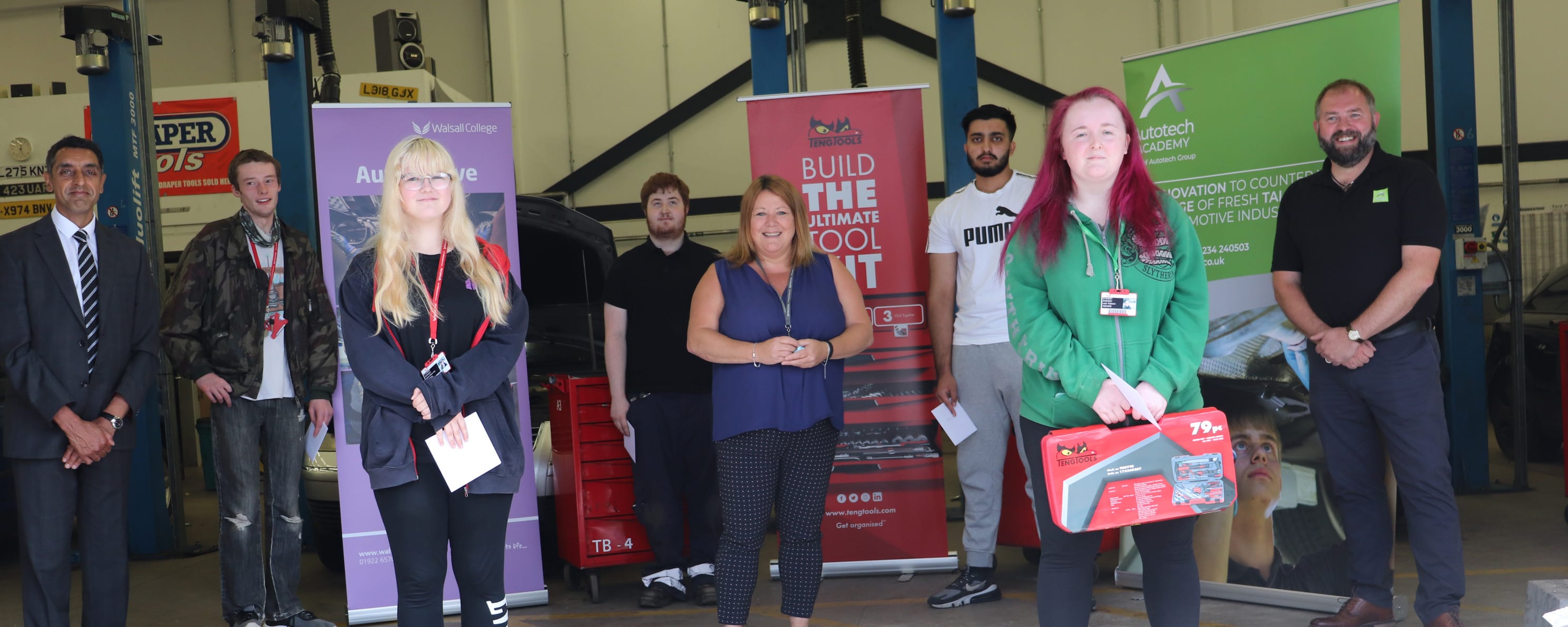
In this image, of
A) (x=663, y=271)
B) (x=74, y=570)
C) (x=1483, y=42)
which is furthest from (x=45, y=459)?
(x=1483, y=42)

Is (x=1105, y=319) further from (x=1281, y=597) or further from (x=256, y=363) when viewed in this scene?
(x=256, y=363)

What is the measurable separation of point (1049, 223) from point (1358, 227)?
1405mm

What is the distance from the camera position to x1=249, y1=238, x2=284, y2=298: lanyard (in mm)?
3457

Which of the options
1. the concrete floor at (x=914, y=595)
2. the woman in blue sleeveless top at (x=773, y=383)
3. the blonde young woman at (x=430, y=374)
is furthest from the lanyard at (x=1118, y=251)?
the concrete floor at (x=914, y=595)

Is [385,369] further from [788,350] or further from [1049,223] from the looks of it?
[1049,223]

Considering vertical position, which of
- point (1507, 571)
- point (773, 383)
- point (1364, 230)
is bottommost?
point (1507, 571)

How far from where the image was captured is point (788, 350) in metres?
2.87

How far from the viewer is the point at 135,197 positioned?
501cm

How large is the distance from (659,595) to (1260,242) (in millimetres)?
2386

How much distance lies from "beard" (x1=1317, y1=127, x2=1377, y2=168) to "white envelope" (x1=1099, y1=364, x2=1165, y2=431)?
1.47m

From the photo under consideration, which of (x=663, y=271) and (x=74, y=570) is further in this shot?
(x=74, y=570)

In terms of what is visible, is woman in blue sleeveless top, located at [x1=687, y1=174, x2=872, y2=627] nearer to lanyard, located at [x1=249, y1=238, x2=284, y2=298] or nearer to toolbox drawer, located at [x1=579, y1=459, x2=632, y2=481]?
toolbox drawer, located at [x1=579, y1=459, x2=632, y2=481]

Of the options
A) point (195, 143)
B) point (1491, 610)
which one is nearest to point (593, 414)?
point (1491, 610)

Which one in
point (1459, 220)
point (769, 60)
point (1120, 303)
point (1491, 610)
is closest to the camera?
point (1120, 303)
